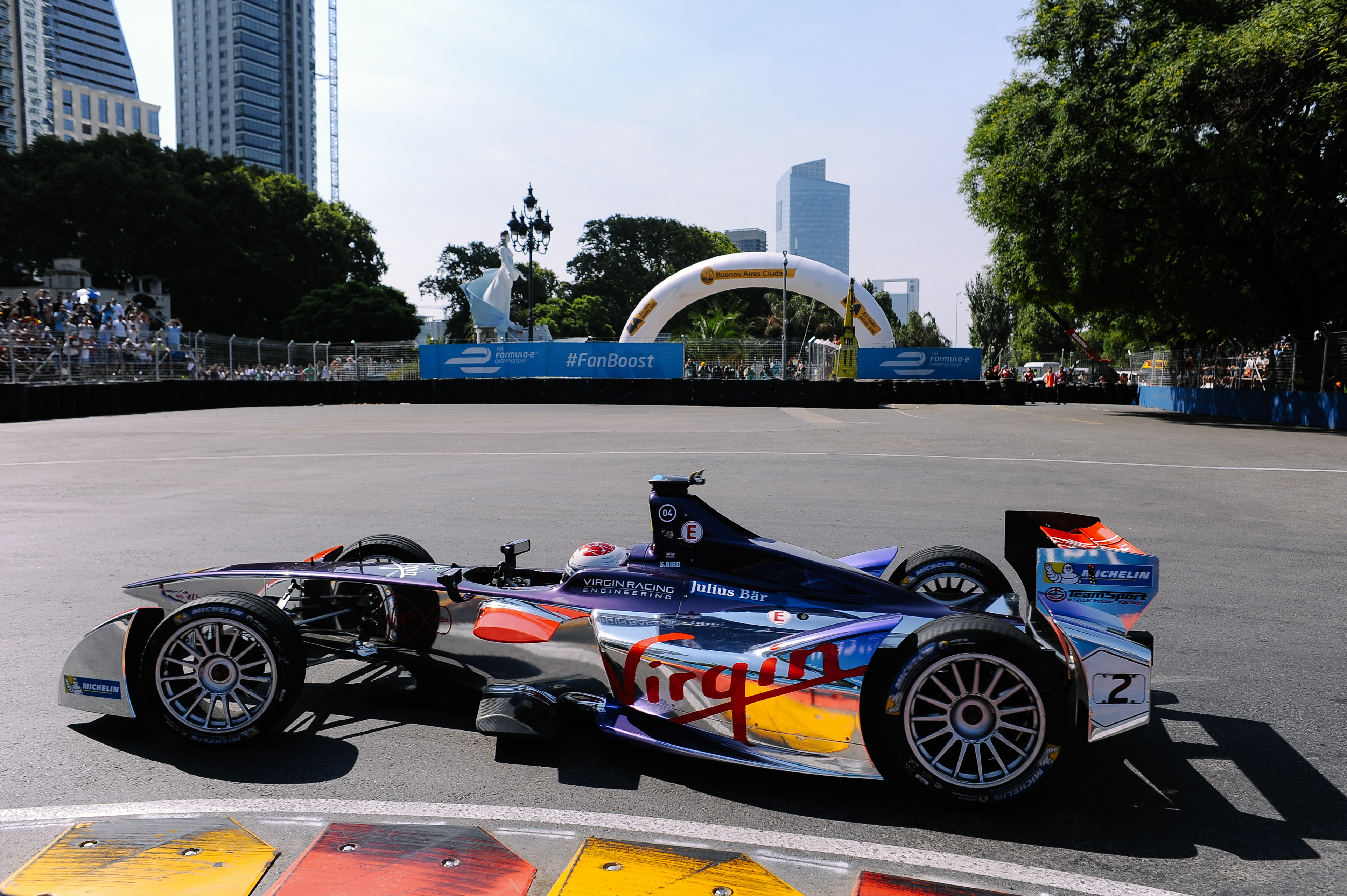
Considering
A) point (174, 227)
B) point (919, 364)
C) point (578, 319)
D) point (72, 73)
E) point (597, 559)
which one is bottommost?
point (597, 559)

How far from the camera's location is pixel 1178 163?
20.4 m

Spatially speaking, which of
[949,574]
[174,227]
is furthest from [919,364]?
[174,227]

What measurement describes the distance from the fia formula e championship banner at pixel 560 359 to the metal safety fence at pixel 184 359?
1948mm

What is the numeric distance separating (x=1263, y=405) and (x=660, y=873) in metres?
28.0

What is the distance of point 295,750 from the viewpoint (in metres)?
3.39

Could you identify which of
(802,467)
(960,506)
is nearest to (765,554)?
(960,506)

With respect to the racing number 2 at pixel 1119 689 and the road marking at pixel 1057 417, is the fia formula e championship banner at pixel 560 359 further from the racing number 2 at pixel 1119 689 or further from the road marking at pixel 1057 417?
the racing number 2 at pixel 1119 689

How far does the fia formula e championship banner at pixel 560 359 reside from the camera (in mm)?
33125

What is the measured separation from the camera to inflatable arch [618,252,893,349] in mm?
36406

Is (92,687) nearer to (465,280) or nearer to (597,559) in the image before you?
(597,559)

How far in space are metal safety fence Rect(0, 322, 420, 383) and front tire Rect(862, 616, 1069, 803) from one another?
26.5m

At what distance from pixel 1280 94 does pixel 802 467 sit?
1657cm

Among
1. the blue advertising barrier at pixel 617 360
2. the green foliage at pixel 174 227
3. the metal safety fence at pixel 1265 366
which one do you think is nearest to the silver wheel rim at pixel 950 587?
the metal safety fence at pixel 1265 366

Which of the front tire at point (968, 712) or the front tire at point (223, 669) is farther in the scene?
the front tire at point (223, 669)
